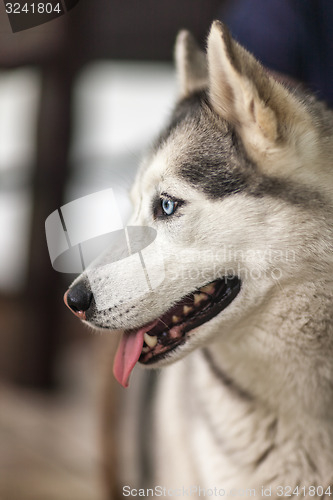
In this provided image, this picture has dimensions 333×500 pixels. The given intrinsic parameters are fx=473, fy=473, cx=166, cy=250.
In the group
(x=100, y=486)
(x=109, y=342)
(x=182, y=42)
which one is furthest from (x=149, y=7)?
(x=100, y=486)

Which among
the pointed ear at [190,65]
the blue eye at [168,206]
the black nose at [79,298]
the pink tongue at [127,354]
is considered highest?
the pointed ear at [190,65]

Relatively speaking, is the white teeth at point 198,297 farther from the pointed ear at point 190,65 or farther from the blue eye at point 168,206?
the pointed ear at point 190,65

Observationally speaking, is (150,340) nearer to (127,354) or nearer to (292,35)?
(127,354)

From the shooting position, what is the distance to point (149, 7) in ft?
1.72

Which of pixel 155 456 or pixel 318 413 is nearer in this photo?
pixel 318 413

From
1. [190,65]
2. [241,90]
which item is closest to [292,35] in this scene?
[241,90]

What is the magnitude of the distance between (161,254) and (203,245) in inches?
2.0

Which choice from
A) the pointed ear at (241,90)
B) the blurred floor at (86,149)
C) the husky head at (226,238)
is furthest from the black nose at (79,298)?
the pointed ear at (241,90)

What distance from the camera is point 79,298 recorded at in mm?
518

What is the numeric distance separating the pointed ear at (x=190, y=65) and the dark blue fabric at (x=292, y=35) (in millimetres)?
58

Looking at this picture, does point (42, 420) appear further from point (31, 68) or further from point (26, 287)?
point (31, 68)

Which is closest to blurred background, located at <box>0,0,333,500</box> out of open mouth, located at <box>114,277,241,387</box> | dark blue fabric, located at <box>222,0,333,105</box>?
dark blue fabric, located at <box>222,0,333,105</box>

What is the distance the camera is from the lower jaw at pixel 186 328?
539mm

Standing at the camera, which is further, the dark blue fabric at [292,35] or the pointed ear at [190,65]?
the pointed ear at [190,65]
